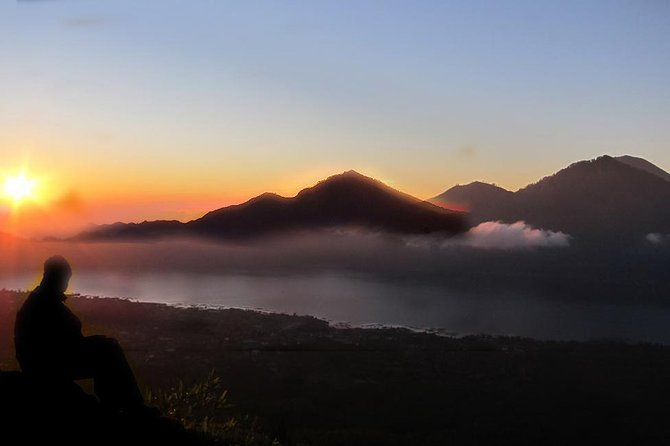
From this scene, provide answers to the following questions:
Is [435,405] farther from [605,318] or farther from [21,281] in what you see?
[21,281]

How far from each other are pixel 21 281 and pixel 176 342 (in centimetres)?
10090

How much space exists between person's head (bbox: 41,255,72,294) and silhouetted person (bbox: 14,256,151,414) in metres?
0.01

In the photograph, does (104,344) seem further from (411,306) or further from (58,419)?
(411,306)

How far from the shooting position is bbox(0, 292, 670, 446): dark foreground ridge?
52.1m

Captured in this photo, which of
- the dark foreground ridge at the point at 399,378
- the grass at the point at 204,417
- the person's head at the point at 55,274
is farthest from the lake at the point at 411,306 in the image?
the person's head at the point at 55,274

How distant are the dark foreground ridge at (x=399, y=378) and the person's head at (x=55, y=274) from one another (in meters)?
30.4

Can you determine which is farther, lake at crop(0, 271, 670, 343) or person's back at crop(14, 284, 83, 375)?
lake at crop(0, 271, 670, 343)

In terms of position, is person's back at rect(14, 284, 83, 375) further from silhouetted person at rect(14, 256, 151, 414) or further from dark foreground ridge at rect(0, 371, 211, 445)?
dark foreground ridge at rect(0, 371, 211, 445)

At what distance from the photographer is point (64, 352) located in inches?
279

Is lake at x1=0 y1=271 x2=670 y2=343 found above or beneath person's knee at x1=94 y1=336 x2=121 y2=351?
beneath

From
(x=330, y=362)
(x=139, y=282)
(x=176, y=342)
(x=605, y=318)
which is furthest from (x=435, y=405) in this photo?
(x=139, y=282)

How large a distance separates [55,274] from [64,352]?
92cm

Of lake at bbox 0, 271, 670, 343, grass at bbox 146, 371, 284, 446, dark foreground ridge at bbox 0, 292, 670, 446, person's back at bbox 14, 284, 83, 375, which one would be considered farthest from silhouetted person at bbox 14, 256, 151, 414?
lake at bbox 0, 271, 670, 343

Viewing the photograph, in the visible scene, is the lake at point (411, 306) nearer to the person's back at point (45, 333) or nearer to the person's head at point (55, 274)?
the person's head at point (55, 274)
